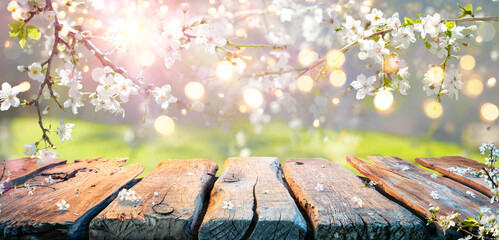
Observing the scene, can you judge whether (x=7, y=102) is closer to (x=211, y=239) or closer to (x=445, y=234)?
(x=211, y=239)

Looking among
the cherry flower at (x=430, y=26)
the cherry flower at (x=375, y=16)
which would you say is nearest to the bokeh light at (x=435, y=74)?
the cherry flower at (x=430, y=26)

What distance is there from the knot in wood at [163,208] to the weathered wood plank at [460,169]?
1.67m

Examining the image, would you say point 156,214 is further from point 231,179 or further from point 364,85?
point 364,85

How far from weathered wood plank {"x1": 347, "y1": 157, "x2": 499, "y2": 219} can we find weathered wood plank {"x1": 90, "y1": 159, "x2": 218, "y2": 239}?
1.02 m

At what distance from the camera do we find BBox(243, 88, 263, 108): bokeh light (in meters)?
2.65

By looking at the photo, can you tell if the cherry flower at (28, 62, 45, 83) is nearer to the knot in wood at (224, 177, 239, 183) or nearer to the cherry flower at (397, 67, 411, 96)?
the knot in wood at (224, 177, 239, 183)

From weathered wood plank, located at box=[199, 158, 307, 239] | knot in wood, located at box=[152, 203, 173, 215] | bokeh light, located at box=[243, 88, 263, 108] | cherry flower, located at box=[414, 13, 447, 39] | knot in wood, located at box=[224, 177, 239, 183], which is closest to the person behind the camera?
cherry flower, located at box=[414, 13, 447, 39]

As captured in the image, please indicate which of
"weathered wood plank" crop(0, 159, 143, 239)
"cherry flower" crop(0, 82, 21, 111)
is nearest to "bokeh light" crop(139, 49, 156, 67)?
"cherry flower" crop(0, 82, 21, 111)

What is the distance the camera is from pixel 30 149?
1.63 m

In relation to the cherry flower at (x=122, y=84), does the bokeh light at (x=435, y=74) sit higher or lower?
higher

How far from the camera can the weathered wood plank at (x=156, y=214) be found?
1401mm

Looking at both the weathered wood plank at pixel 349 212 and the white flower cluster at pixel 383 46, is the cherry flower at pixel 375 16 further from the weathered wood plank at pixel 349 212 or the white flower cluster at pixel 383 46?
the weathered wood plank at pixel 349 212

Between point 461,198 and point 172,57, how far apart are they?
5.29 ft

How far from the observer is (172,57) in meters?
1.55
